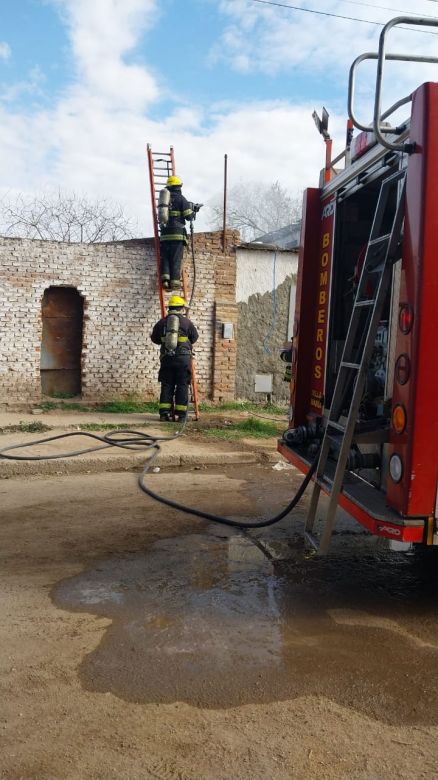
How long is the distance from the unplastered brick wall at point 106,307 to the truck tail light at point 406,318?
832 centimetres

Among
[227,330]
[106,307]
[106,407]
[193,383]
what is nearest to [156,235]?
[106,307]

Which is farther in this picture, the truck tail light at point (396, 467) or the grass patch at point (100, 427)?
the grass patch at point (100, 427)

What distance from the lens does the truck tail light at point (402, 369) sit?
10.5ft

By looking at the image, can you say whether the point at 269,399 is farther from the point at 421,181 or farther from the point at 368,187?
the point at 421,181

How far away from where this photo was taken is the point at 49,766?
232cm

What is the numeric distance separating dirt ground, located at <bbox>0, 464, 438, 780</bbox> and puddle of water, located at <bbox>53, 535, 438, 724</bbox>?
11 mm

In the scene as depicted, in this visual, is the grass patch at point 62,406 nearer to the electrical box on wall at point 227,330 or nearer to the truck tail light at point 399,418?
the electrical box on wall at point 227,330

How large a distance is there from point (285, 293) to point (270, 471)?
526cm

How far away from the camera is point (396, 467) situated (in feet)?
10.8

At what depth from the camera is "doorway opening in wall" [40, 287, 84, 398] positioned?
11.1 m

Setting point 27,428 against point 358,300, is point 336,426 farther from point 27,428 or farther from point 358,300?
point 27,428

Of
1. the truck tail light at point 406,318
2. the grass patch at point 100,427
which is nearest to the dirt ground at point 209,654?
the truck tail light at point 406,318

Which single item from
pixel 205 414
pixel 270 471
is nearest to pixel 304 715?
pixel 270 471

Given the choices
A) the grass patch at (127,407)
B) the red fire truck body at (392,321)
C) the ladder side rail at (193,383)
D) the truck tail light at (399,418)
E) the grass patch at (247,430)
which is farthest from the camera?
the grass patch at (127,407)
